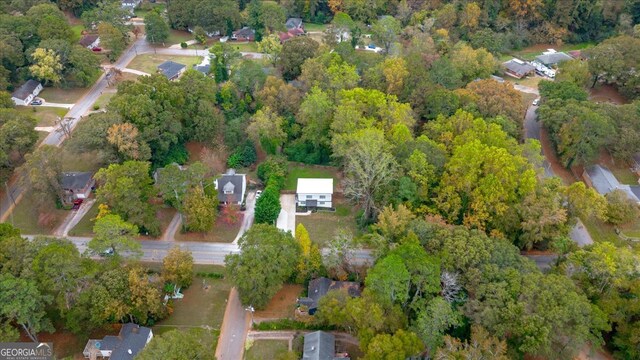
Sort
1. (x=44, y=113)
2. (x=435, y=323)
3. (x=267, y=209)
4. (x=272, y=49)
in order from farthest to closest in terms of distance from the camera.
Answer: (x=272, y=49) → (x=44, y=113) → (x=267, y=209) → (x=435, y=323)

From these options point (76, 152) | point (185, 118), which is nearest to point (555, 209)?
point (185, 118)

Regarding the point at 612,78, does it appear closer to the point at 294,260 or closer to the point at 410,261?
the point at 410,261

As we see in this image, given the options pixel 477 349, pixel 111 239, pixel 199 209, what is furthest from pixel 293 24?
pixel 477 349

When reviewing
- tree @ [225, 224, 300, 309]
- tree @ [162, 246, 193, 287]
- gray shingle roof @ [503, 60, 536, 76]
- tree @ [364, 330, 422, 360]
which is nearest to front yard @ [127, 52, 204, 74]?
tree @ [162, 246, 193, 287]

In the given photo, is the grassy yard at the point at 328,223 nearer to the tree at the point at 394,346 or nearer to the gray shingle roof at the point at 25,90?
the tree at the point at 394,346

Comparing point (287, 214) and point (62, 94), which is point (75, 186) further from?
point (62, 94)
